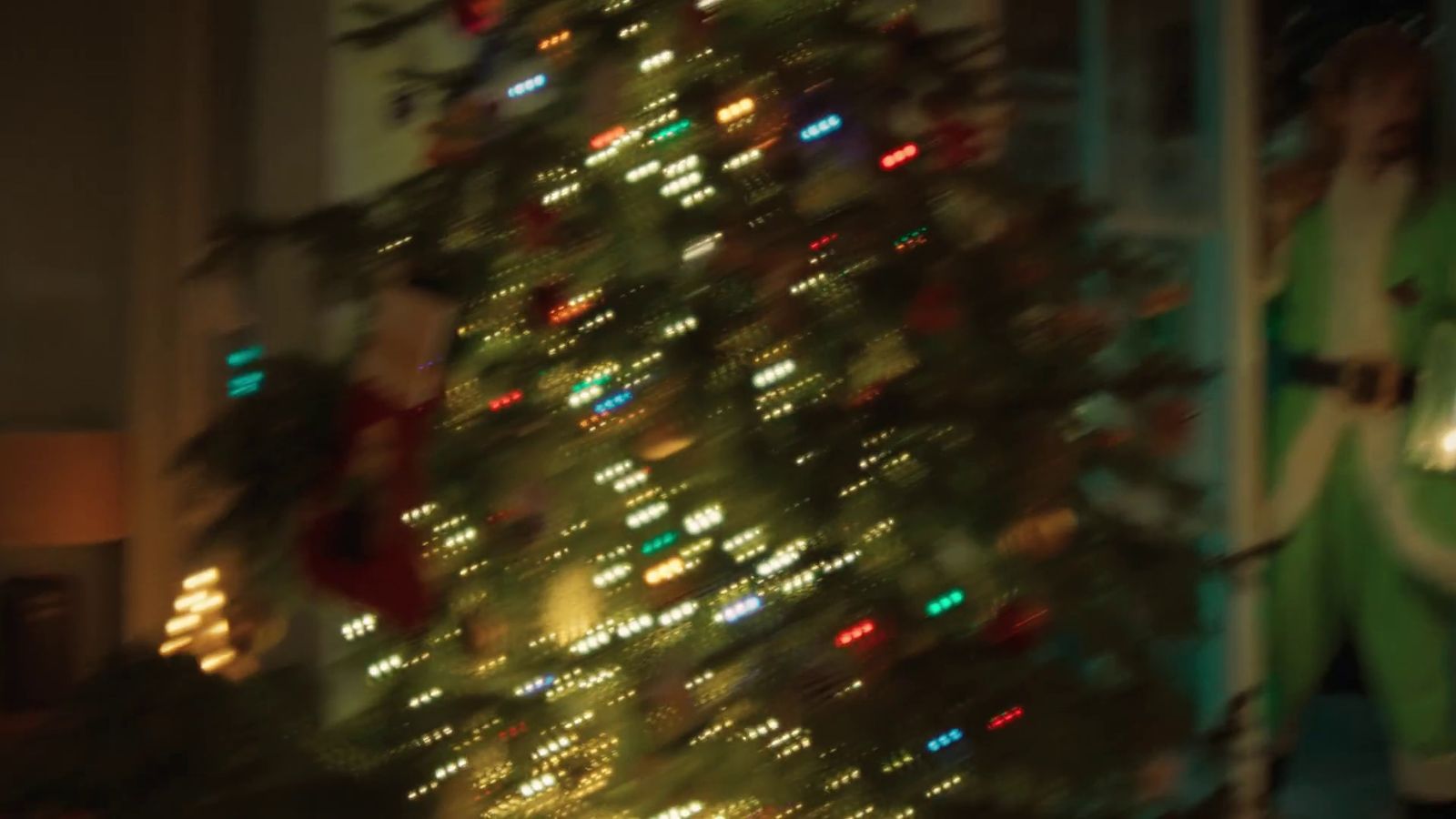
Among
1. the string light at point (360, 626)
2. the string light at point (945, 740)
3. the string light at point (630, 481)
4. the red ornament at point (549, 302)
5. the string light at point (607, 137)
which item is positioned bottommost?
the string light at point (945, 740)

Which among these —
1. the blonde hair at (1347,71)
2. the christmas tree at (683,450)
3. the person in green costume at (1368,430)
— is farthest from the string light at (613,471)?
the blonde hair at (1347,71)

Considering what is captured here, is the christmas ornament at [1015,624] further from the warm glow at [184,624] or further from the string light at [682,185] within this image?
the warm glow at [184,624]

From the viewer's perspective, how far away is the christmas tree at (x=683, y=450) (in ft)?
3.81

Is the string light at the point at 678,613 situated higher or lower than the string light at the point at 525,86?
lower

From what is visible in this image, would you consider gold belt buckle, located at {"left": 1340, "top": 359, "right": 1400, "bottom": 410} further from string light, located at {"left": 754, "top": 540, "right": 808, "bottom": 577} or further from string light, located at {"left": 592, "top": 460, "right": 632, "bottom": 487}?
string light, located at {"left": 592, "top": 460, "right": 632, "bottom": 487}

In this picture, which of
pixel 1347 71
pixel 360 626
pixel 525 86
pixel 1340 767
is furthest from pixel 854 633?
pixel 1340 767

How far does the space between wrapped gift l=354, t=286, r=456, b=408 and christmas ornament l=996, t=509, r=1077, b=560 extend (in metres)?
0.57

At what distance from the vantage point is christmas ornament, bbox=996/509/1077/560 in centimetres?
125

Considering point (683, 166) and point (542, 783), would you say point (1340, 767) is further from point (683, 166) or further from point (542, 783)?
point (683, 166)

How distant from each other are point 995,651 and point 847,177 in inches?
19.0

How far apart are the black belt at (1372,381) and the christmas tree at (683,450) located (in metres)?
1.49

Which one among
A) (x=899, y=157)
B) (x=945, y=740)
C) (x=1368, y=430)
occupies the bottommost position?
(x=945, y=740)

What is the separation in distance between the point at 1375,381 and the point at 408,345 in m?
2.03

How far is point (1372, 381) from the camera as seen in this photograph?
8.09ft
